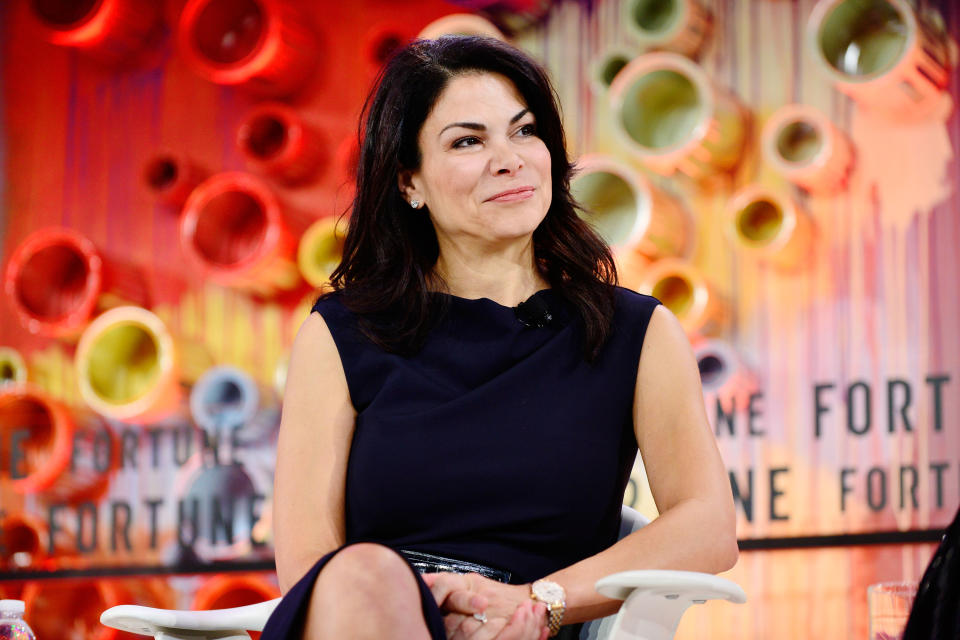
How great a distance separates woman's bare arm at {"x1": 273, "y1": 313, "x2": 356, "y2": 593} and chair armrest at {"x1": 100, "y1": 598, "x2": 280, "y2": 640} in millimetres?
58

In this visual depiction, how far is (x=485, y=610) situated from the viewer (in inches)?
50.9

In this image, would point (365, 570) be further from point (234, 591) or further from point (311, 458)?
point (234, 591)

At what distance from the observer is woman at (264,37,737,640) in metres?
1.44

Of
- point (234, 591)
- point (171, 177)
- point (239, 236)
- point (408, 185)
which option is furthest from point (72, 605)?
point (408, 185)

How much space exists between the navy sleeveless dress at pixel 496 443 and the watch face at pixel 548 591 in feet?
0.39

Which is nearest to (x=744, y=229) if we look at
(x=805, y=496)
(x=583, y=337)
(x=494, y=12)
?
(x=805, y=496)

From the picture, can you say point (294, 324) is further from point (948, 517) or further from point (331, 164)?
point (948, 517)

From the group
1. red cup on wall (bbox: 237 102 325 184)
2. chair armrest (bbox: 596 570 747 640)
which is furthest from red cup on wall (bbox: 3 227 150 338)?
chair armrest (bbox: 596 570 747 640)

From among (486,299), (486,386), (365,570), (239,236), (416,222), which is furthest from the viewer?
(239,236)

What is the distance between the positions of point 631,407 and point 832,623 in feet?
3.33

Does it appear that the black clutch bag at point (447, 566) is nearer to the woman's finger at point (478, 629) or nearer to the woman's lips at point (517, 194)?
the woman's finger at point (478, 629)

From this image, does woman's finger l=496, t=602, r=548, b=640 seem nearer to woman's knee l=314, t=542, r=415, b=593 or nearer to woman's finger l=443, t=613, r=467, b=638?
woman's finger l=443, t=613, r=467, b=638

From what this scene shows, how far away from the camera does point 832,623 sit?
89.2 inches

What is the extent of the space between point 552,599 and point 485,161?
0.62 meters
